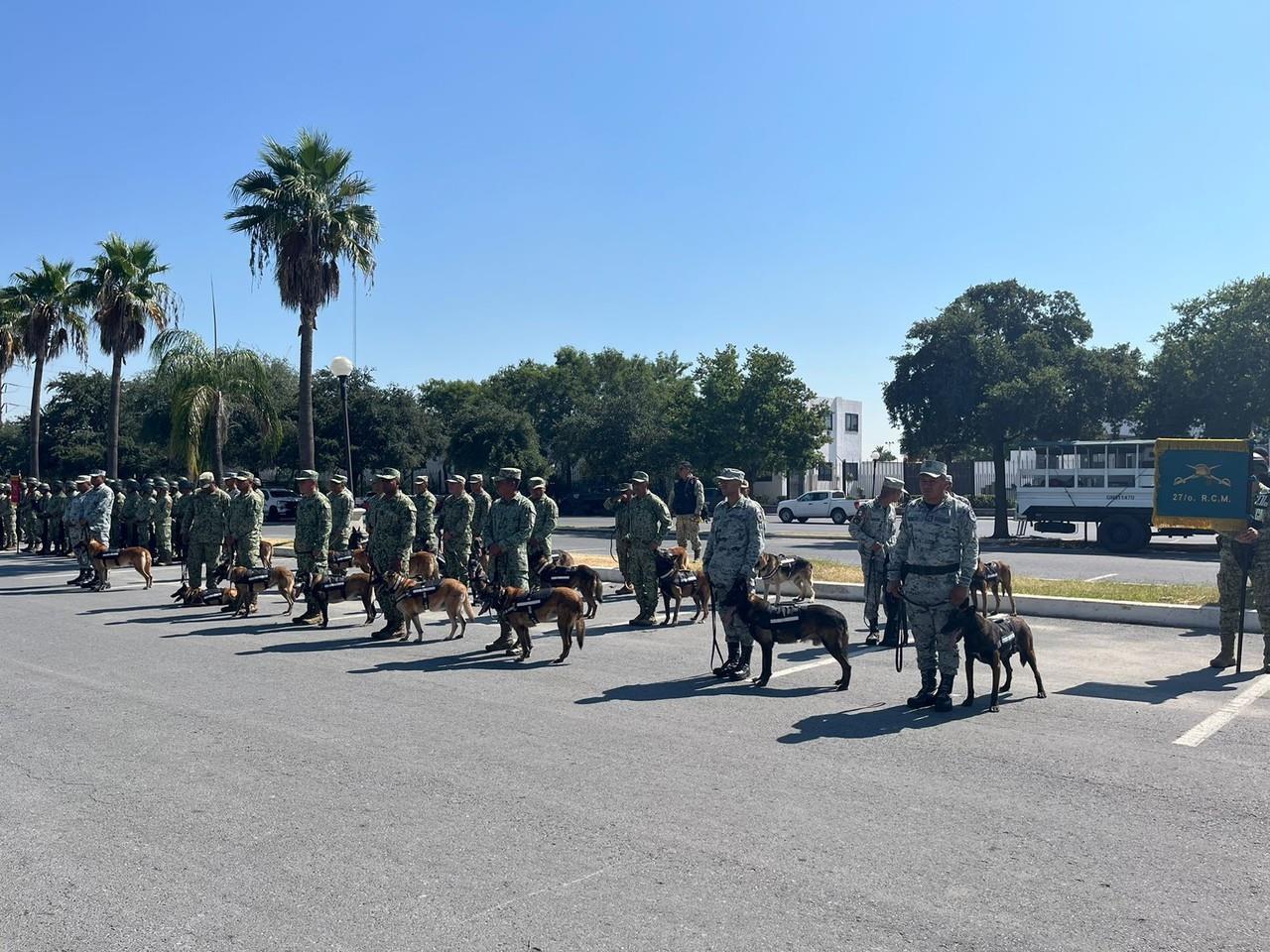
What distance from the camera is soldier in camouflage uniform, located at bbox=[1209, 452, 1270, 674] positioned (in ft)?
31.5

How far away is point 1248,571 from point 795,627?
431cm

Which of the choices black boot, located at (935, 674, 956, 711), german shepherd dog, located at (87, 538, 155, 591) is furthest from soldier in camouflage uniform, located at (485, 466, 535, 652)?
german shepherd dog, located at (87, 538, 155, 591)

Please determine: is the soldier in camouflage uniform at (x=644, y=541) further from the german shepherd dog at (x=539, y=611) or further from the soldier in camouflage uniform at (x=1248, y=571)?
the soldier in camouflage uniform at (x=1248, y=571)

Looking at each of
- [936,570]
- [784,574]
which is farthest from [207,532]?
[936,570]

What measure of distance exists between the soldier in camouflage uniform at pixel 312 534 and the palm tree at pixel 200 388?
16687 mm

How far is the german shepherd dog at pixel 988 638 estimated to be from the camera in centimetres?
788

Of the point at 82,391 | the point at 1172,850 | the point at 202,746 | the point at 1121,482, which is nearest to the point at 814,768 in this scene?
the point at 1172,850

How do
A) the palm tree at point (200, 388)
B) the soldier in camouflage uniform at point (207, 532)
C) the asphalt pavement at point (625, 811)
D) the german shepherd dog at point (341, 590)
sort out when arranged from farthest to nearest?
the palm tree at point (200, 388)
the soldier in camouflage uniform at point (207, 532)
the german shepherd dog at point (341, 590)
the asphalt pavement at point (625, 811)

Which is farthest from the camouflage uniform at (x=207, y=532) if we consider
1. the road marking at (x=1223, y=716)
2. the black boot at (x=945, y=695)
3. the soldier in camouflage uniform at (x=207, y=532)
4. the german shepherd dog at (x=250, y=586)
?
the road marking at (x=1223, y=716)

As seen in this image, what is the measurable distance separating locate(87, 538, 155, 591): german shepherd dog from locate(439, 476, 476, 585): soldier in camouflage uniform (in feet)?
22.5

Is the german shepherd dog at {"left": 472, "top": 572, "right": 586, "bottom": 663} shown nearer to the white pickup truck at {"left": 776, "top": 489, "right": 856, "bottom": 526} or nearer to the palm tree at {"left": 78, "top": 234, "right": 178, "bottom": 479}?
the palm tree at {"left": 78, "top": 234, "right": 178, "bottom": 479}

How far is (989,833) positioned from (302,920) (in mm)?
3273

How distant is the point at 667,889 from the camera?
4.66 m

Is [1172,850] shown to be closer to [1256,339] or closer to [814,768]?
[814,768]
